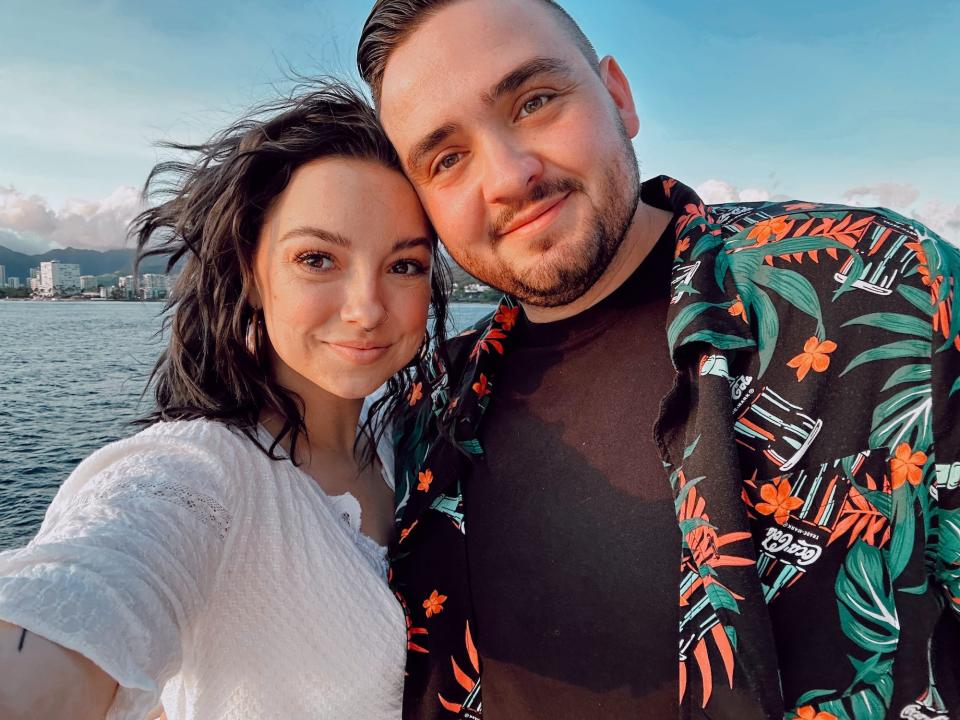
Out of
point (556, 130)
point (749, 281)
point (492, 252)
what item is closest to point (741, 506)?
point (749, 281)

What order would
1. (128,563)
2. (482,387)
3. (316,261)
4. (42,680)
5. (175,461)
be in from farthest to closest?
(482,387) < (316,261) < (175,461) < (128,563) < (42,680)

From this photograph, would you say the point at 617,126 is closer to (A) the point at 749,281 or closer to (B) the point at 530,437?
(A) the point at 749,281

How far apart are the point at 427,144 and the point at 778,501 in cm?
150

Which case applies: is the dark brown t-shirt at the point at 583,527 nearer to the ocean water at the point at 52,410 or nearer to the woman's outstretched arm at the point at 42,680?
the woman's outstretched arm at the point at 42,680

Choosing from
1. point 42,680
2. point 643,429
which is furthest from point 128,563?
point 643,429

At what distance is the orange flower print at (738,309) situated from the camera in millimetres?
1535

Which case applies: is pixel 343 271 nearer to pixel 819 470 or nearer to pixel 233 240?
pixel 233 240

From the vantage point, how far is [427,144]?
6.48 ft

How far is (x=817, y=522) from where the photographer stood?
1358 millimetres

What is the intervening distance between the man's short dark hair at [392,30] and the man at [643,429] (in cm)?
1

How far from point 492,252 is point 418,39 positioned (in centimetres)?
79

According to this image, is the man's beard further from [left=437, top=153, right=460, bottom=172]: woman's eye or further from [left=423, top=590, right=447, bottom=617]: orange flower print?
[left=423, top=590, right=447, bottom=617]: orange flower print

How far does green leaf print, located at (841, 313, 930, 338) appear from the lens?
1333 mm


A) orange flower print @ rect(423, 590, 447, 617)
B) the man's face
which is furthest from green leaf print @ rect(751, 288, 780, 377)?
orange flower print @ rect(423, 590, 447, 617)
